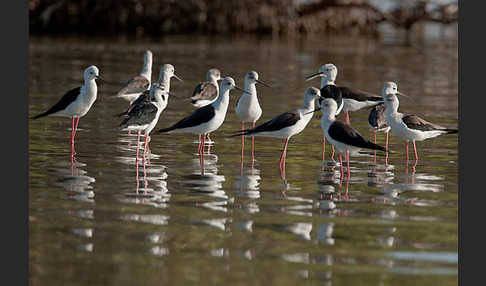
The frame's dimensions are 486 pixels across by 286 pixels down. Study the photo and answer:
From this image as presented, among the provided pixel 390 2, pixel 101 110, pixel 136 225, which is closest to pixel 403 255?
pixel 136 225

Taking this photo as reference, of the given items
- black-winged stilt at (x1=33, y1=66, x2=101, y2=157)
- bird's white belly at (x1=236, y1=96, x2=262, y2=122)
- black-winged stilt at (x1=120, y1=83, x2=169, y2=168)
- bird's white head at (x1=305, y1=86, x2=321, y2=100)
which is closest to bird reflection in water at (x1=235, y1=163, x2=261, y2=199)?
bird's white head at (x1=305, y1=86, x2=321, y2=100)

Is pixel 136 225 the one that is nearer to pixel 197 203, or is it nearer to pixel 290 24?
pixel 197 203

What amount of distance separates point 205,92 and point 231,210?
6.97 metres

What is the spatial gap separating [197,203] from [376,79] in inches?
672

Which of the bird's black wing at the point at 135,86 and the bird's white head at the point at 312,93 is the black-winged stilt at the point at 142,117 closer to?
the bird's white head at the point at 312,93

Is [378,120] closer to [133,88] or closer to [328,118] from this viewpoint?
[328,118]

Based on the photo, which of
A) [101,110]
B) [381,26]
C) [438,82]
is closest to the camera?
[101,110]

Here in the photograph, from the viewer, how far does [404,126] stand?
1434cm

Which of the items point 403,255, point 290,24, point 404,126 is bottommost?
point 403,255

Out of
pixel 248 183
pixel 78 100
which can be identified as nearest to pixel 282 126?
pixel 248 183

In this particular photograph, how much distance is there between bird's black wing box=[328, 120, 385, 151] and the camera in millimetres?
12719

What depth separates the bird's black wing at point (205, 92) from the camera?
1727 centimetres

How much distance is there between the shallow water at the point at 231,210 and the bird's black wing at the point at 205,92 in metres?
0.67

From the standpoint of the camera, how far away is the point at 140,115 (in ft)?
47.1
